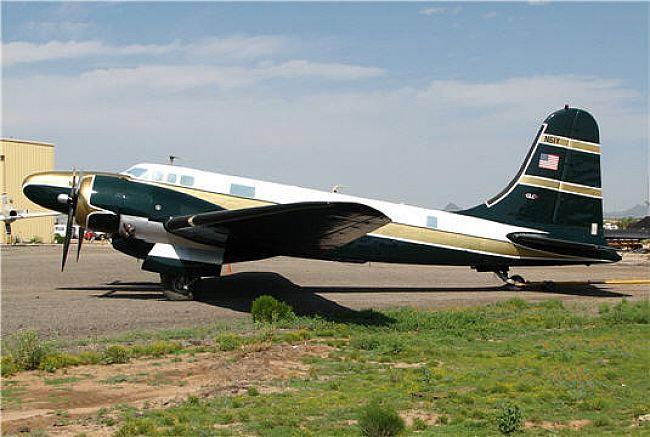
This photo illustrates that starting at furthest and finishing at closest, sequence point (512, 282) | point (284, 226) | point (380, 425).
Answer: point (512, 282) → point (284, 226) → point (380, 425)

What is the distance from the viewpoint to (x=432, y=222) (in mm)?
22266

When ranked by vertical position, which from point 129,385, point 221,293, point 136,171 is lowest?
point 129,385

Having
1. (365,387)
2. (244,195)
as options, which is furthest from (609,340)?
(244,195)

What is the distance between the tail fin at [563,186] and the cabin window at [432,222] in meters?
1.66

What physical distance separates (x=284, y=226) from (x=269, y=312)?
2.80m

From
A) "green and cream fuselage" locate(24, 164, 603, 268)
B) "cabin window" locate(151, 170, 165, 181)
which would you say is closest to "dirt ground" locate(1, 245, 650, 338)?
"green and cream fuselage" locate(24, 164, 603, 268)

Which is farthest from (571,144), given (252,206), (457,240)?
(252,206)

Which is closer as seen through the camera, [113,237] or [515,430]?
[515,430]

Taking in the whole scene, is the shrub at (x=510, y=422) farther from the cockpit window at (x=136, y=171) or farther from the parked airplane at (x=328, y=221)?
the cockpit window at (x=136, y=171)

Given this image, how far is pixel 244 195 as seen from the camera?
853 inches

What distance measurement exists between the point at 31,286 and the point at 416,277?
633 inches

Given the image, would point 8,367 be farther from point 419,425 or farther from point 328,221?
point 328,221

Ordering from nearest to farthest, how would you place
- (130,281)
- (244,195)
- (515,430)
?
(515,430) → (244,195) → (130,281)

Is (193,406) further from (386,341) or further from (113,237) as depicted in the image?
(113,237)
